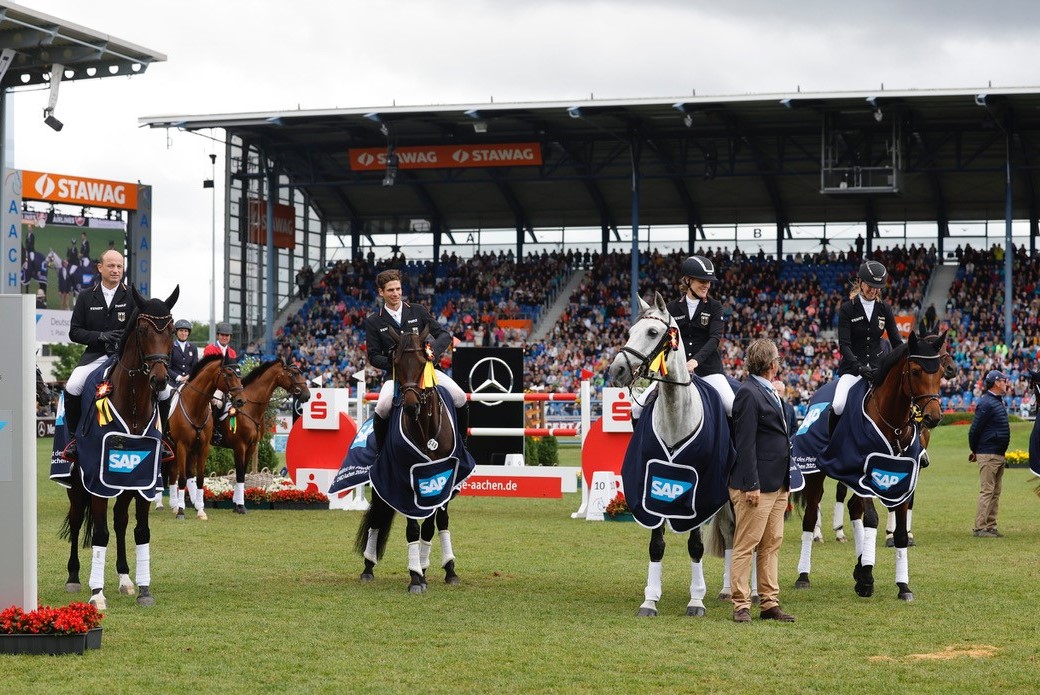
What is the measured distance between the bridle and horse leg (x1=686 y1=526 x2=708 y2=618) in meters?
1.34

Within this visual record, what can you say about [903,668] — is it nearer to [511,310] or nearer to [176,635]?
[176,635]

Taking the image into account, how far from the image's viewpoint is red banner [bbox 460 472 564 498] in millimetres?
19031

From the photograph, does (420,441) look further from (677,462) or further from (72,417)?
(72,417)

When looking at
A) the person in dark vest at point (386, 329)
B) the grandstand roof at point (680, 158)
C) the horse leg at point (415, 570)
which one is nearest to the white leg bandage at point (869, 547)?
the horse leg at point (415, 570)

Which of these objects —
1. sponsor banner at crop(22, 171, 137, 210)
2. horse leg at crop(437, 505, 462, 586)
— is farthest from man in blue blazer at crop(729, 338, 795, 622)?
sponsor banner at crop(22, 171, 137, 210)

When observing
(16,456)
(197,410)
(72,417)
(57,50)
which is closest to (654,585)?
(16,456)

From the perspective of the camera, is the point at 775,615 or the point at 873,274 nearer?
the point at 775,615

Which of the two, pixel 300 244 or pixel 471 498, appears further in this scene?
pixel 300 244

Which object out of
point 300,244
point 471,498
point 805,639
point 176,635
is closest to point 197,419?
point 471,498

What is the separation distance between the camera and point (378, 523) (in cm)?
1205

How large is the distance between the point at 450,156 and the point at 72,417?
3789 cm

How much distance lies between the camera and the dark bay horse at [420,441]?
1086cm

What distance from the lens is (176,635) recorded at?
887 cm

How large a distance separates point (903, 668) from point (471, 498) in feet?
48.6
